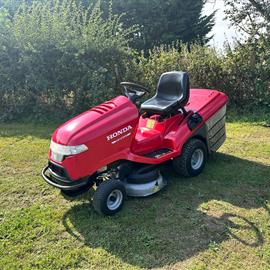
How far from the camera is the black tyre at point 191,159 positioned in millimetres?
3814

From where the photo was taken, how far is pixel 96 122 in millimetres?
3273

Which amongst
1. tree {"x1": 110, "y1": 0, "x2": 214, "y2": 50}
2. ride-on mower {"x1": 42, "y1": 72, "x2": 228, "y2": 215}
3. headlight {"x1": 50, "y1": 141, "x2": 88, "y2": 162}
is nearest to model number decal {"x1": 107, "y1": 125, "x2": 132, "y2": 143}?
ride-on mower {"x1": 42, "y1": 72, "x2": 228, "y2": 215}

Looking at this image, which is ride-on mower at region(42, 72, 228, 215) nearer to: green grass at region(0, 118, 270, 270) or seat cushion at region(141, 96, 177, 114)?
seat cushion at region(141, 96, 177, 114)

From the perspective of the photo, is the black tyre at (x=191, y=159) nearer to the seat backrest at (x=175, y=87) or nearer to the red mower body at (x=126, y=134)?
the red mower body at (x=126, y=134)

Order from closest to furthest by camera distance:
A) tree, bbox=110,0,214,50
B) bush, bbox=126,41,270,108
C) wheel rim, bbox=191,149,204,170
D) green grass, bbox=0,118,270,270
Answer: green grass, bbox=0,118,270,270, wheel rim, bbox=191,149,204,170, bush, bbox=126,41,270,108, tree, bbox=110,0,214,50

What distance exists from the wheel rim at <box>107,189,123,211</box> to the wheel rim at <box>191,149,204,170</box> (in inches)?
42.5

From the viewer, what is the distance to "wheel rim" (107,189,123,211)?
10.7 feet

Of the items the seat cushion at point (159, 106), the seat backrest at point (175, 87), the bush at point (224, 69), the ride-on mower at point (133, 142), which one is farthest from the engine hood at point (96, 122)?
the bush at point (224, 69)

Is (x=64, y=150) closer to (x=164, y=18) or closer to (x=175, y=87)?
(x=175, y=87)

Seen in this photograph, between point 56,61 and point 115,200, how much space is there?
455cm

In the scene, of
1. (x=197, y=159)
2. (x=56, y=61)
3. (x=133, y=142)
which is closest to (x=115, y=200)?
(x=133, y=142)

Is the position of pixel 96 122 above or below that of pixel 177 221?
above

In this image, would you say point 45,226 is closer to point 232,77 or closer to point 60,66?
point 60,66

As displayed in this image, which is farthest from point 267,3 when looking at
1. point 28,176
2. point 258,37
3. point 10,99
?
point 28,176
